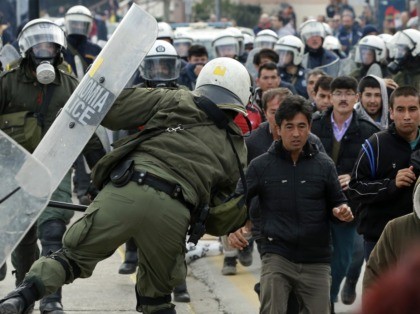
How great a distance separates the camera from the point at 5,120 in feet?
23.7

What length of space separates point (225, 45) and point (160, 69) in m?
6.97

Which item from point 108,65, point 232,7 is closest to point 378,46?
point 108,65

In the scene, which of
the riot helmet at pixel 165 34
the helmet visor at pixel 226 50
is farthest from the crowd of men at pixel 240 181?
the helmet visor at pixel 226 50

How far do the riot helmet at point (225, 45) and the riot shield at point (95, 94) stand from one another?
8.89m

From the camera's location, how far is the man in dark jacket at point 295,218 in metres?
6.49

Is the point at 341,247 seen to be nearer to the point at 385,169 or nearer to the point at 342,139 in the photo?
the point at 342,139

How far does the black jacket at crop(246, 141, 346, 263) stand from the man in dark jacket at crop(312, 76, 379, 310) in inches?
45.4

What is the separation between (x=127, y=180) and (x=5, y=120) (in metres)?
1.95

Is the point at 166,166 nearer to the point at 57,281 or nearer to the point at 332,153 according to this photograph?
the point at 57,281

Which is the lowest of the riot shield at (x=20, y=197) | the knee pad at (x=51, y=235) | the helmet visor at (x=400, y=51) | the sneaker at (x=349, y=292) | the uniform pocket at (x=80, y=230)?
the sneaker at (x=349, y=292)

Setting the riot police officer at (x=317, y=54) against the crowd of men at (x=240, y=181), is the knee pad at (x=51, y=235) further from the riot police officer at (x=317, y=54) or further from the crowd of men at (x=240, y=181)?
the riot police officer at (x=317, y=54)

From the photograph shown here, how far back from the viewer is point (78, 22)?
1399cm

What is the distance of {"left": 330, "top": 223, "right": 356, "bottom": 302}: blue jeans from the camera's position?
7.90 meters

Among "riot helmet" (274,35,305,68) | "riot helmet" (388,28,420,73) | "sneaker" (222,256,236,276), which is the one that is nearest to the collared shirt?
"sneaker" (222,256,236,276)
